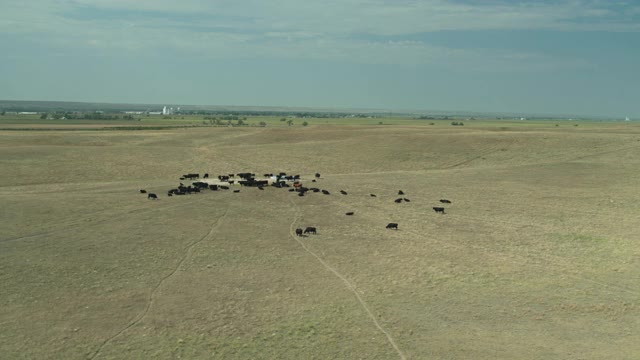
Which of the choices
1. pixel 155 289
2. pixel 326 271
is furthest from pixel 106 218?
pixel 326 271

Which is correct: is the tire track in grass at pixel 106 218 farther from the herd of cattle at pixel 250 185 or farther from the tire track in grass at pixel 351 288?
the tire track in grass at pixel 351 288

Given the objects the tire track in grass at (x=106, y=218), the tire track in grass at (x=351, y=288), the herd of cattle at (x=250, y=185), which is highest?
the herd of cattle at (x=250, y=185)

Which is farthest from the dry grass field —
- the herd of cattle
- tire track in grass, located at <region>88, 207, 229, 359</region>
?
the herd of cattle

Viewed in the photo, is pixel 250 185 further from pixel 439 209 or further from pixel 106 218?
pixel 439 209

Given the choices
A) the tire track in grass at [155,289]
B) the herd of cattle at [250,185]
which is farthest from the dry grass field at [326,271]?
the herd of cattle at [250,185]

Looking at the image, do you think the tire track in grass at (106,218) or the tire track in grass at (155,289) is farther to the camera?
the tire track in grass at (106,218)

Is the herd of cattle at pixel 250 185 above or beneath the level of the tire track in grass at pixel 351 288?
above

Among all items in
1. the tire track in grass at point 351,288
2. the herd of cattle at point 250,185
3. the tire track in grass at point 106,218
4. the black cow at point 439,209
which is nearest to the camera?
the tire track in grass at point 351,288

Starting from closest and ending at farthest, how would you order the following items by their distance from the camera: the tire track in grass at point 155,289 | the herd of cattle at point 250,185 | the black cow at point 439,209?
the tire track in grass at point 155,289
the black cow at point 439,209
the herd of cattle at point 250,185

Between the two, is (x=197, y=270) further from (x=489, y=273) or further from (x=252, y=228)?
(x=489, y=273)
